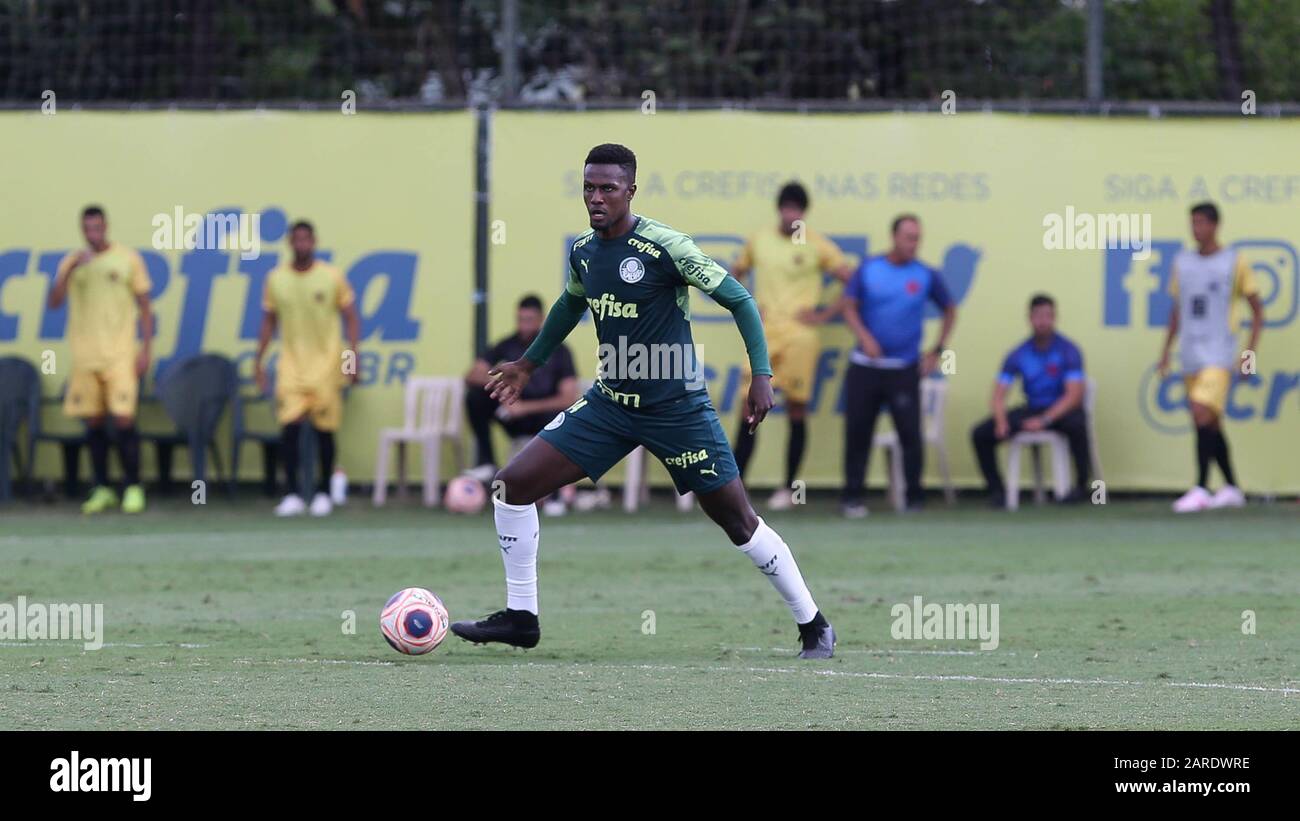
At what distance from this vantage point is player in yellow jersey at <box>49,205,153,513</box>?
56.7ft

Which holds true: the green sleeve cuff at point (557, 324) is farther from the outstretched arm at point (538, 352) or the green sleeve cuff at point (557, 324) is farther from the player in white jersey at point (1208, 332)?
the player in white jersey at point (1208, 332)

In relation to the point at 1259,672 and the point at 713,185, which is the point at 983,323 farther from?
the point at 1259,672

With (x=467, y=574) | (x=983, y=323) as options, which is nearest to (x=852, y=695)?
(x=467, y=574)

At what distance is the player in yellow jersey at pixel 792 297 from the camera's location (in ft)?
56.4

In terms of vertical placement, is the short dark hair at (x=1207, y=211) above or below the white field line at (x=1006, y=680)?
above

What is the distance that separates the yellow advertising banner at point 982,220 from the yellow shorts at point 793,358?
49 cm

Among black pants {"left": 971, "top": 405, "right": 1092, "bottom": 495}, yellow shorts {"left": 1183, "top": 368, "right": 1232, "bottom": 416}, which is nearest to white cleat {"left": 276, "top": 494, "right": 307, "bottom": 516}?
black pants {"left": 971, "top": 405, "right": 1092, "bottom": 495}

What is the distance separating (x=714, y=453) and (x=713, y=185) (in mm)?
8943

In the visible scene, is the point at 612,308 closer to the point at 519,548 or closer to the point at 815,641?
the point at 519,548

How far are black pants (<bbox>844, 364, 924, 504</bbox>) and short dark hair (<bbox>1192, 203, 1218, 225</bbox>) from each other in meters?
2.54

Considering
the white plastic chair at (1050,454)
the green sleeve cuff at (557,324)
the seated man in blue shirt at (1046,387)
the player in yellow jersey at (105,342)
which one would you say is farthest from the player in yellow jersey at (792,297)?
the green sleeve cuff at (557,324)

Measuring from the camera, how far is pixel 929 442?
17.8 m

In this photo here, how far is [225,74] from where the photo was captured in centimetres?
1919

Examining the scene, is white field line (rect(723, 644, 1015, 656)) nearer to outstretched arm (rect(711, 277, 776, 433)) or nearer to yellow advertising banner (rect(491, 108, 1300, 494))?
outstretched arm (rect(711, 277, 776, 433))
